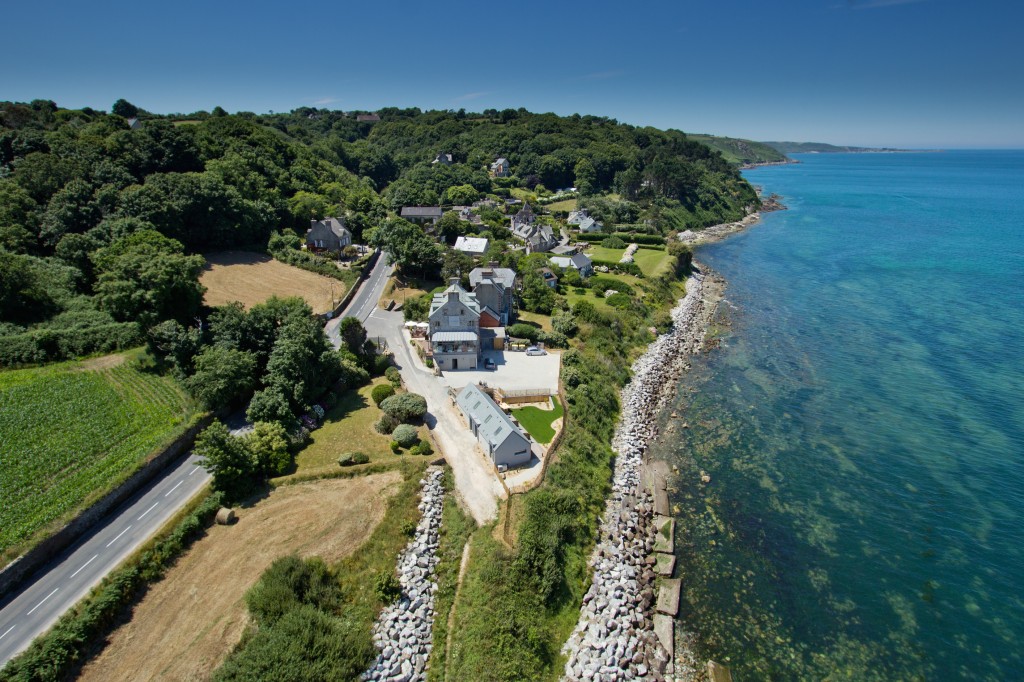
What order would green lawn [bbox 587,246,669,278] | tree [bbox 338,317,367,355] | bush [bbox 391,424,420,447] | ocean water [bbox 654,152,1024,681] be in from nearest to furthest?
ocean water [bbox 654,152,1024,681] < bush [bbox 391,424,420,447] < tree [bbox 338,317,367,355] < green lawn [bbox 587,246,669,278]

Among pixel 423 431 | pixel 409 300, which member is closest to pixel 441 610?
pixel 423 431

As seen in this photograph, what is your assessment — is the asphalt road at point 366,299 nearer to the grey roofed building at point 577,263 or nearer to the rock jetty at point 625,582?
the grey roofed building at point 577,263

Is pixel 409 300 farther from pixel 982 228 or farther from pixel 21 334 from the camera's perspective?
pixel 982 228

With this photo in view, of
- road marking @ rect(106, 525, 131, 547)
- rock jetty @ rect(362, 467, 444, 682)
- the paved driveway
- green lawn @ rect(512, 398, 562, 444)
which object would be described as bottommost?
rock jetty @ rect(362, 467, 444, 682)

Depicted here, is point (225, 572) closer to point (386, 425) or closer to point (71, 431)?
point (386, 425)

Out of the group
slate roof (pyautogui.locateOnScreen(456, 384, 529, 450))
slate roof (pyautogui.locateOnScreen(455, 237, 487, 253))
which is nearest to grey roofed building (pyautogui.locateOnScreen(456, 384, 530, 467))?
slate roof (pyautogui.locateOnScreen(456, 384, 529, 450))

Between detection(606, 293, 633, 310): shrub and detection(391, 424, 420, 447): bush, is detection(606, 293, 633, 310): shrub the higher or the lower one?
the higher one

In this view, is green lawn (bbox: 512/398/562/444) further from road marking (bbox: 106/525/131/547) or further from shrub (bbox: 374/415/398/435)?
road marking (bbox: 106/525/131/547)
